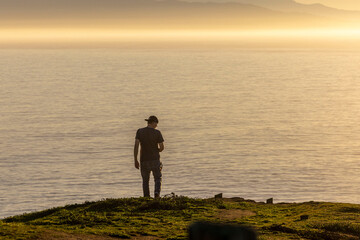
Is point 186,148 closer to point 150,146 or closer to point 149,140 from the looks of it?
point 150,146

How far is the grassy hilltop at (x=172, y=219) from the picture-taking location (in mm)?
16828

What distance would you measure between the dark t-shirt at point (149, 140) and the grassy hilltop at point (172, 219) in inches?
50.5

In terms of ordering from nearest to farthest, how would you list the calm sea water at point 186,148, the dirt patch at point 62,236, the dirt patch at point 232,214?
1. the dirt patch at point 62,236
2. the dirt patch at point 232,214
3. the calm sea water at point 186,148

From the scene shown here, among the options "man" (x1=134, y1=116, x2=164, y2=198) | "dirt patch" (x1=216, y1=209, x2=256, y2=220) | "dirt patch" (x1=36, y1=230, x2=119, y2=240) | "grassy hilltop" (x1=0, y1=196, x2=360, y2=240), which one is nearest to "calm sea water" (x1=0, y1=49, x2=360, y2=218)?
"man" (x1=134, y1=116, x2=164, y2=198)

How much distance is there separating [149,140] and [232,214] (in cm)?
308

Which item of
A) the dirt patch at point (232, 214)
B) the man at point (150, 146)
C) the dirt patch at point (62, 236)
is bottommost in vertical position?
the dirt patch at point (62, 236)

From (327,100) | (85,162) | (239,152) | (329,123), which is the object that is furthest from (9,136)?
(327,100)

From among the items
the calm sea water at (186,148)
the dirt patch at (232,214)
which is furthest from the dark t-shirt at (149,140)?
the calm sea water at (186,148)

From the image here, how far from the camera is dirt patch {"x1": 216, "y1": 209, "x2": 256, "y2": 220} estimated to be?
19769mm

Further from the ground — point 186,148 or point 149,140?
point 186,148

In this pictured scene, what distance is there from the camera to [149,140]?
20.9 metres

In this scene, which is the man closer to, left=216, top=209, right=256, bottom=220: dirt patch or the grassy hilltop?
the grassy hilltop

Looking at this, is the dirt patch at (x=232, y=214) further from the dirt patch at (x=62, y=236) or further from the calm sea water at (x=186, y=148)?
the calm sea water at (x=186, y=148)

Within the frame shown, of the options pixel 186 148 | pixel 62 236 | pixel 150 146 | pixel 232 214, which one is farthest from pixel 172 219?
pixel 186 148
